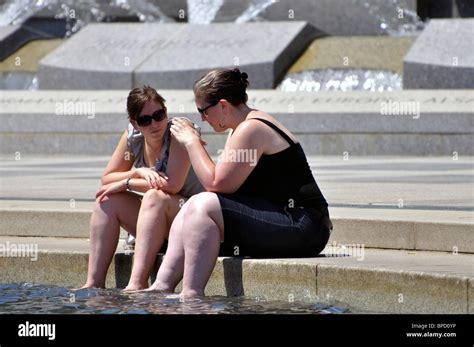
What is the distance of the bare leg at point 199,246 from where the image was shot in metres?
5.88

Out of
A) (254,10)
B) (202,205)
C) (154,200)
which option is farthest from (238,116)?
(254,10)

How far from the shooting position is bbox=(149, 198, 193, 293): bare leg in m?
6.00

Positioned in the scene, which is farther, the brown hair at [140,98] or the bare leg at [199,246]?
the brown hair at [140,98]

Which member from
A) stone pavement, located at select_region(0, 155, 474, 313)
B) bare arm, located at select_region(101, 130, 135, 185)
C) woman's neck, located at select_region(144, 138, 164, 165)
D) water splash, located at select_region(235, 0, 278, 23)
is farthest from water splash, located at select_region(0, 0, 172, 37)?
woman's neck, located at select_region(144, 138, 164, 165)

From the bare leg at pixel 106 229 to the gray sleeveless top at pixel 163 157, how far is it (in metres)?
0.25

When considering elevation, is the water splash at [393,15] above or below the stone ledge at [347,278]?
above

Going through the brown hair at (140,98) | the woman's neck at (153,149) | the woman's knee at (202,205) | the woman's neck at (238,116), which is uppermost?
the brown hair at (140,98)

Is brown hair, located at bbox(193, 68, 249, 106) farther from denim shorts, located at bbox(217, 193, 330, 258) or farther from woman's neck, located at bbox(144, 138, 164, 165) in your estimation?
woman's neck, located at bbox(144, 138, 164, 165)

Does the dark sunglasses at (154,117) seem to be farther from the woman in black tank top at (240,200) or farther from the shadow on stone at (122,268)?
the shadow on stone at (122,268)

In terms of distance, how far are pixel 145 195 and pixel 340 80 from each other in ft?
36.0

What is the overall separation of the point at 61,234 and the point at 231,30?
10.5m

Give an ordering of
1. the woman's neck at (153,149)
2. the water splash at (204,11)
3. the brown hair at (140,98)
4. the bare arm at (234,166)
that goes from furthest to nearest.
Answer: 1. the water splash at (204,11)
2. the woman's neck at (153,149)
3. the brown hair at (140,98)
4. the bare arm at (234,166)

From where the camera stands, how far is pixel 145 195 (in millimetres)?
6305

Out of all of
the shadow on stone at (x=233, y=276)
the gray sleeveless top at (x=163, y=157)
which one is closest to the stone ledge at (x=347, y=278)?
the shadow on stone at (x=233, y=276)
